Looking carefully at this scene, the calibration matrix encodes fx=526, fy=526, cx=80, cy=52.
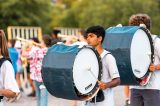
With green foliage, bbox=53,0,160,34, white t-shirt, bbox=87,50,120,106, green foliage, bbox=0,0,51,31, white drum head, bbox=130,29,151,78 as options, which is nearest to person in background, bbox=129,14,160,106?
white drum head, bbox=130,29,151,78

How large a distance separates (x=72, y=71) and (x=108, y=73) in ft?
2.14

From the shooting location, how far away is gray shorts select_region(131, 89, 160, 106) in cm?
641

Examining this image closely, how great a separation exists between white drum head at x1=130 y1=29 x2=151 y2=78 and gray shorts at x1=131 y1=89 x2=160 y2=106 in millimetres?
331

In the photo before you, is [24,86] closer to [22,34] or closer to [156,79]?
[22,34]

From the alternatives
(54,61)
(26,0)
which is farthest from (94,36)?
(26,0)

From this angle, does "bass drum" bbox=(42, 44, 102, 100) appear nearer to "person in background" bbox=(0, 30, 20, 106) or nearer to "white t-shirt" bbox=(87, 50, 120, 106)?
"white t-shirt" bbox=(87, 50, 120, 106)

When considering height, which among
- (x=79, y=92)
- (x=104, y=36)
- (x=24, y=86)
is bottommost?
(x=24, y=86)

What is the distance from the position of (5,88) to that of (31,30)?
45.1 ft

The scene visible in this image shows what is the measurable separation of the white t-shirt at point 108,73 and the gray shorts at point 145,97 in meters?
0.86

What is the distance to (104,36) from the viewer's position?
573 centimetres

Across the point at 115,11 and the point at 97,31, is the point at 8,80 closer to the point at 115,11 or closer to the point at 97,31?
the point at 97,31

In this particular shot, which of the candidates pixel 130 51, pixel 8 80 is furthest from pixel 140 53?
pixel 8 80

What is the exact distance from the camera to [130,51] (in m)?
5.92

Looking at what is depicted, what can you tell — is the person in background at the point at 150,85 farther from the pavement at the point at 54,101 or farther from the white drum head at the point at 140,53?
the pavement at the point at 54,101
